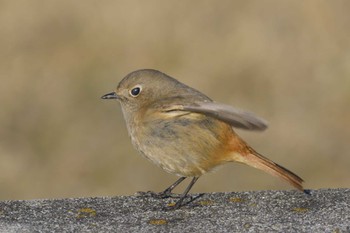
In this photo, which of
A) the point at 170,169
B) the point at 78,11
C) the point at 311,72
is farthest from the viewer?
the point at 78,11

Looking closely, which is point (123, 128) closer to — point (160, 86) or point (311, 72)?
point (311, 72)

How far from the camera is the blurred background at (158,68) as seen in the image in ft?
44.3

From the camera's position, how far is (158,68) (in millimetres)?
14656

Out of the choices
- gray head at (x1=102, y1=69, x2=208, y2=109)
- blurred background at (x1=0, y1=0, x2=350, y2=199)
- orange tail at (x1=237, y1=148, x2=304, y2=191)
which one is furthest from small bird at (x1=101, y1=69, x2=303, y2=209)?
blurred background at (x1=0, y1=0, x2=350, y2=199)

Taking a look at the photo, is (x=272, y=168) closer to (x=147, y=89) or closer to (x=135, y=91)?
(x=147, y=89)

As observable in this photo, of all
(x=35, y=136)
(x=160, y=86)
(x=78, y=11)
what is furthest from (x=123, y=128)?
(x=160, y=86)

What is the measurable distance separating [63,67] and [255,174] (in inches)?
115

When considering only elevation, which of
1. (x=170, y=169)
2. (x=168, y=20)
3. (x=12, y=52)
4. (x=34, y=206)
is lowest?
(x=34, y=206)

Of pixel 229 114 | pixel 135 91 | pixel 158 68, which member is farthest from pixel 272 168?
pixel 158 68

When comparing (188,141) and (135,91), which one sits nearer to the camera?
(188,141)

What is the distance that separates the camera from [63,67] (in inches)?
581

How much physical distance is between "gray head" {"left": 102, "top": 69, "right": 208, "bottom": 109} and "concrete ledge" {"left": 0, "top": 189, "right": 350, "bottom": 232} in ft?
2.78

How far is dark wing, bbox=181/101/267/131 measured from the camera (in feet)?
22.5

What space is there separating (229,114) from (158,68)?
766 centimetres
